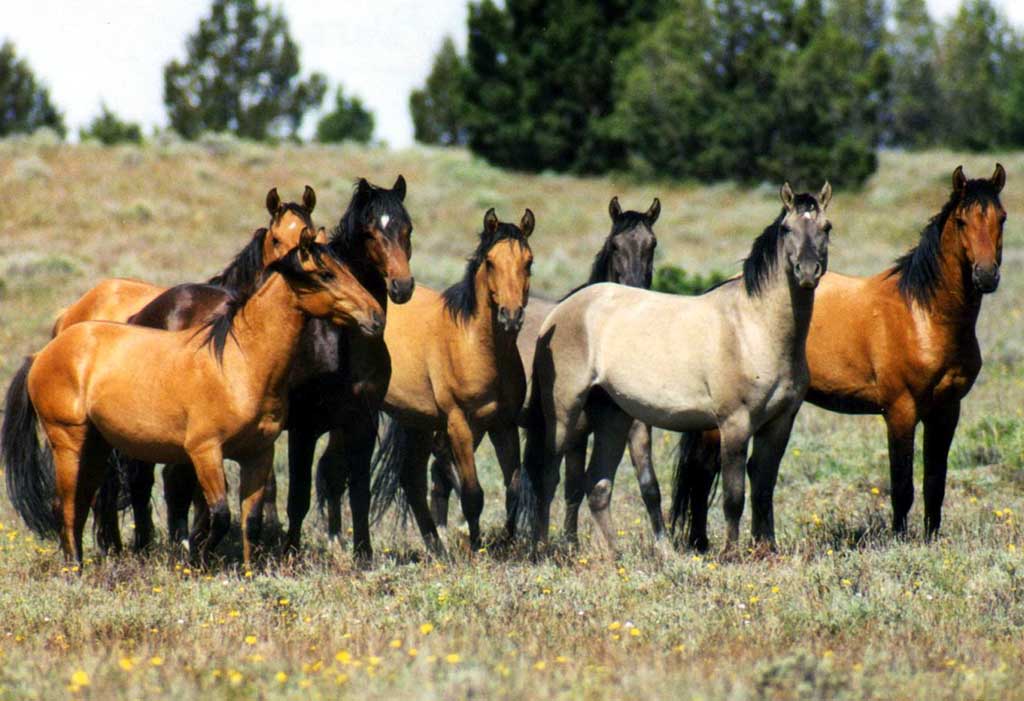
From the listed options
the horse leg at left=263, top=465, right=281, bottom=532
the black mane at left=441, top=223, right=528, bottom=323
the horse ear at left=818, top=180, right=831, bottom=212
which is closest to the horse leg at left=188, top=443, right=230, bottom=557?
the black mane at left=441, top=223, right=528, bottom=323

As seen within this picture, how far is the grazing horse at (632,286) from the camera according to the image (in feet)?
27.4

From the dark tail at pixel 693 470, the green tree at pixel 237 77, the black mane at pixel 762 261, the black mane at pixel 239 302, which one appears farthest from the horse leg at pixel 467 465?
the green tree at pixel 237 77

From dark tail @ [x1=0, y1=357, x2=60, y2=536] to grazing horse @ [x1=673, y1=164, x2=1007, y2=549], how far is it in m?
4.28

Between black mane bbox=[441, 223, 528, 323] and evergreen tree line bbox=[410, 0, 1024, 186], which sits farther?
evergreen tree line bbox=[410, 0, 1024, 186]

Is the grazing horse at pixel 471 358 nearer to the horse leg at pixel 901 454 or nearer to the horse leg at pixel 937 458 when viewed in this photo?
the horse leg at pixel 901 454

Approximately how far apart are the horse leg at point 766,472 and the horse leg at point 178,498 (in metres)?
3.76

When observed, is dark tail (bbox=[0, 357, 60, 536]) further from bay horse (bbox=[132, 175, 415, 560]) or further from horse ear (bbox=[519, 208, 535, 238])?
horse ear (bbox=[519, 208, 535, 238])

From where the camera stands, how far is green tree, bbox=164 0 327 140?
167 feet

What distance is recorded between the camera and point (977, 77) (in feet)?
199

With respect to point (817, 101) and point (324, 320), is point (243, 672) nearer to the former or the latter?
point (324, 320)

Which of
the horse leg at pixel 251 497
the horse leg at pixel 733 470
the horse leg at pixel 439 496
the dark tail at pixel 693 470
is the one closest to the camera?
the horse leg at pixel 251 497

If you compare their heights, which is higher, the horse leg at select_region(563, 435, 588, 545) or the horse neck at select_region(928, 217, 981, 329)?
the horse neck at select_region(928, 217, 981, 329)

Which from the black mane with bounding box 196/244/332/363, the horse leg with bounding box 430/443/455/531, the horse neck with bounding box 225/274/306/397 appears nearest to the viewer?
the black mane with bounding box 196/244/332/363

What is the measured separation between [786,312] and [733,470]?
99 cm
